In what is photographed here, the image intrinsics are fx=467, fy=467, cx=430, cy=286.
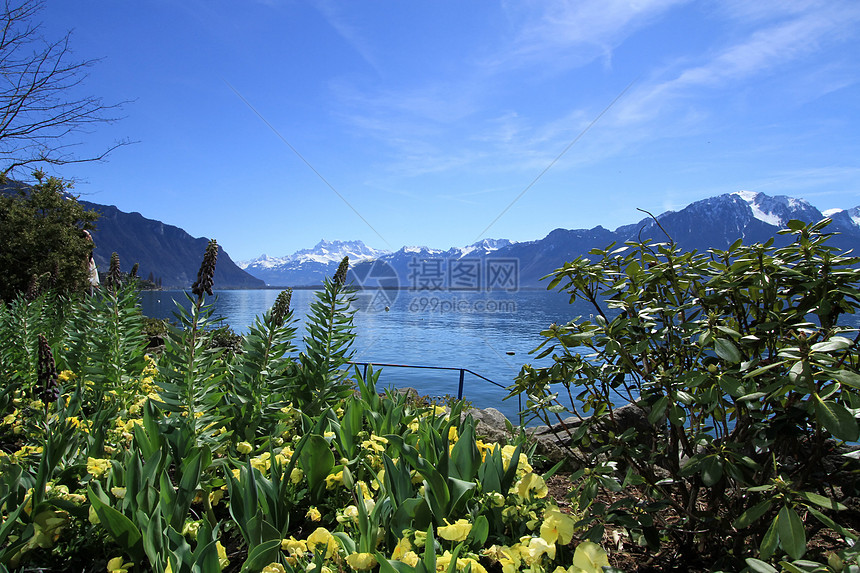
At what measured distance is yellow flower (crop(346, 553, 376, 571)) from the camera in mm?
1693

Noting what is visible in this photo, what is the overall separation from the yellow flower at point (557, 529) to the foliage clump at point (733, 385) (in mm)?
158

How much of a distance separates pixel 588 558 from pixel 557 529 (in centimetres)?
17

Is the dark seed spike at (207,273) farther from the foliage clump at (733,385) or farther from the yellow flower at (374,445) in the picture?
the foliage clump at (733,385)

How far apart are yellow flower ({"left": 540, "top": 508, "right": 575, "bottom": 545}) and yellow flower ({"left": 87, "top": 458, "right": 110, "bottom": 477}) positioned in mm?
2210

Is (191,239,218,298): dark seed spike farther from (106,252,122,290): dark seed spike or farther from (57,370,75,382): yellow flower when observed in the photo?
(106,252,122,290): dark seed spike

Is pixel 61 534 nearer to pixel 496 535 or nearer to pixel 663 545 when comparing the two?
pixel 496 535

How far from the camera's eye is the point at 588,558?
64.6 inches

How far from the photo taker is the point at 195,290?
297 centimetres

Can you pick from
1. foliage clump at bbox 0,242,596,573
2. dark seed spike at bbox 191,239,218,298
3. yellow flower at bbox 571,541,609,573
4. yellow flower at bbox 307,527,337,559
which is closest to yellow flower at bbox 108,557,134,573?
foliage clump at bbox 0,242,596,573

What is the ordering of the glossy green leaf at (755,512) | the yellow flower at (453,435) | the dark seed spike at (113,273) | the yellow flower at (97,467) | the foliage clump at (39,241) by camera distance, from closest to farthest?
1. the glossy green leaf at (755,512)
2. the yellow flower at (97,467)
3. the yellow flower at (453,435)
4. the dark seed spike at (113,273)
5. the foliage clump at (39,241)

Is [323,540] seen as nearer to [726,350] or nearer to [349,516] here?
[349,516]

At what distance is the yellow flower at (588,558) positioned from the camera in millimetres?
1611

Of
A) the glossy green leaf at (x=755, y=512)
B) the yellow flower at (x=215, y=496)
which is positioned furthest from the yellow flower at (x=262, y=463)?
the glossy green leaf at (x=755, y=512)

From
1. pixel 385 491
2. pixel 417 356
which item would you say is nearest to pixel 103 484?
pixel 385 491
